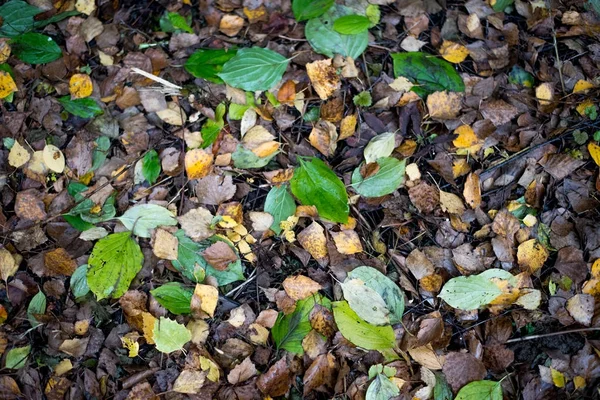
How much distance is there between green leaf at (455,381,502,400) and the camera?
6.15 ft

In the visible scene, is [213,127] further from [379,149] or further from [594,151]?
[594,151]

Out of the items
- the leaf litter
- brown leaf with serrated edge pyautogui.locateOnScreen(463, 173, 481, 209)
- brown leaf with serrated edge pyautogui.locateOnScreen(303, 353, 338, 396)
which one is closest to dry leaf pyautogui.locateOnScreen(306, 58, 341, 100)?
the leaf litter

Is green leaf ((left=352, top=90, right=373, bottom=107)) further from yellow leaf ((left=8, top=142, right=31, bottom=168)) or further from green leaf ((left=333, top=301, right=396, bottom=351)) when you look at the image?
yellow leaf ((left=8, top=142, right=31, bottom=168))

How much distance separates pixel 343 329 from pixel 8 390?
1393 mm

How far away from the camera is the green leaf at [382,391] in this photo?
1874 millimetres

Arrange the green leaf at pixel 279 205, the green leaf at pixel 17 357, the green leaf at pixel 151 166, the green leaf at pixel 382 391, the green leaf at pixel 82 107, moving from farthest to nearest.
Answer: the green leaf at pixel 82 107, the green leaf at pixel 151 166, the green leaf at pixel 279 205, the green leaf at pixel 17 357, the green leaf at pixel 382 391

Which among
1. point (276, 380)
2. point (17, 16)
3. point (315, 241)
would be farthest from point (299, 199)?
point (17, 16)

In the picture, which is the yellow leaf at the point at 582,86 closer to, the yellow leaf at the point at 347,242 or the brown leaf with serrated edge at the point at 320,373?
the yellow leaf at the point at 347,242

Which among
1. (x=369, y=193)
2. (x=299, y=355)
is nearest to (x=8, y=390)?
(x=299, y=355)

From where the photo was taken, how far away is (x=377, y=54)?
7.95 feet

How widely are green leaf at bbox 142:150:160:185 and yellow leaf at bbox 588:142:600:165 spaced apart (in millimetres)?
1966

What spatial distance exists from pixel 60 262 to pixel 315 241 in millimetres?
1115

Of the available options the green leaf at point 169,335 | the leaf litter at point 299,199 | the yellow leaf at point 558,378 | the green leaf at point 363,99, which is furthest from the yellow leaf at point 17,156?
the yellow leaf at point 558,378

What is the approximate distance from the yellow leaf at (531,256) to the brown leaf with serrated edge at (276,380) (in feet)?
3.53
